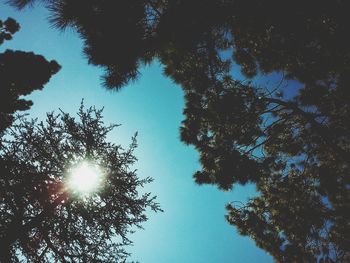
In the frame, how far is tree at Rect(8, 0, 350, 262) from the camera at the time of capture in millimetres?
5016

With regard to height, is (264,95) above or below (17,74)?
above

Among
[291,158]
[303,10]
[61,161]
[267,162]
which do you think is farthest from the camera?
[61,161]

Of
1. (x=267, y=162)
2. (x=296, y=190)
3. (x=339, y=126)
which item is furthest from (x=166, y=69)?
(x=296, y=190)

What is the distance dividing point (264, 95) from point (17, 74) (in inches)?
286

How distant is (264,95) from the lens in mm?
8867

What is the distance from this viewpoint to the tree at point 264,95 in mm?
5016

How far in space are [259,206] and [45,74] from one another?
8.30 meters

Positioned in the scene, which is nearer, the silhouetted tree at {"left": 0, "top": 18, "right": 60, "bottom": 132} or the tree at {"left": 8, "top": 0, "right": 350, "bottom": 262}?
the tree at {"left": 8, "top": 0, "right": 350, "bottom": 262}

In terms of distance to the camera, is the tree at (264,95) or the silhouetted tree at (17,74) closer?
the tree at (264,95)

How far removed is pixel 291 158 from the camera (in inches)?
388

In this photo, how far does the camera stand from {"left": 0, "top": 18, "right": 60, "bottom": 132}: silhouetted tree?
24.1 ft

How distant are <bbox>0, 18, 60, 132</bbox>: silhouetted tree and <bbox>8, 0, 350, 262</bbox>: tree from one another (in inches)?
136

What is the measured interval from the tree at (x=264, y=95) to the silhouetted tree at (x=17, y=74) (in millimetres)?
3464

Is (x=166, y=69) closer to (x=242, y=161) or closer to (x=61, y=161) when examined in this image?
(x=242, y=161)
